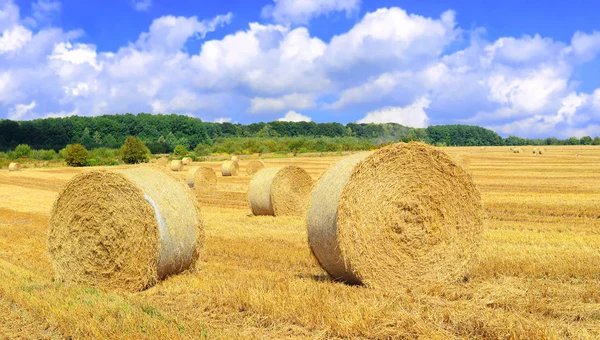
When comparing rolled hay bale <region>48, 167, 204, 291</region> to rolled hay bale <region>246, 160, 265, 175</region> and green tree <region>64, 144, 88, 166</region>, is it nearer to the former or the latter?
rolled hay bale <region>246, 160, 265, 175</region>

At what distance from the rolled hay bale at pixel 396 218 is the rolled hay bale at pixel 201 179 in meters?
18.6

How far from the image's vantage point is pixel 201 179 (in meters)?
26.2

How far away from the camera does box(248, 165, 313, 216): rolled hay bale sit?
1656 centimetres

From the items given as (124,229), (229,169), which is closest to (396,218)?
(124,229)

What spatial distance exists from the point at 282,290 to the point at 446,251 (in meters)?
2.63

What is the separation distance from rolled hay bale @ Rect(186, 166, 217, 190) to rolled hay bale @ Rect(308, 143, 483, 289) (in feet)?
61.0

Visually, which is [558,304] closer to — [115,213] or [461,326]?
[461,326]

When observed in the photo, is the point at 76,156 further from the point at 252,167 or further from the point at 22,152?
the point at 252,167

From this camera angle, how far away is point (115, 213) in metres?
8.46

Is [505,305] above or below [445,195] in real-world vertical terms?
below

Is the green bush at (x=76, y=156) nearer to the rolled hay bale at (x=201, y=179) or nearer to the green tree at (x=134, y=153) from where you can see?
the green tree at (x=134, y=153)

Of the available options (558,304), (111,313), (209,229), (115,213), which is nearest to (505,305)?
(558,304)

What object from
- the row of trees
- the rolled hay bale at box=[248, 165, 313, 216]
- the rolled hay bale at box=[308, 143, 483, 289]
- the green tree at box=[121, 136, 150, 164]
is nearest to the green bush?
the green tree at box=[121, 136, 150, 164]

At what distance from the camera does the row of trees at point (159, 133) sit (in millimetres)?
87688
